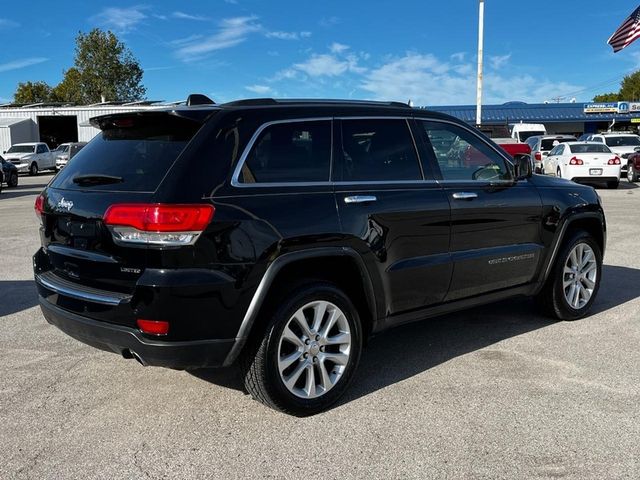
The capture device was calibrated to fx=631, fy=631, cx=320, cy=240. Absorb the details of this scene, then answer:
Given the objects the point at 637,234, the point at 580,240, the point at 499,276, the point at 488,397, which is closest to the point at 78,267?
the point at 488,397

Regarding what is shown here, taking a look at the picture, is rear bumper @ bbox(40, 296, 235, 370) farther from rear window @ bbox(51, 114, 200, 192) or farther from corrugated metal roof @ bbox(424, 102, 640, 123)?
corrugated metal roof @ bbox(424, 102, 640, 123)

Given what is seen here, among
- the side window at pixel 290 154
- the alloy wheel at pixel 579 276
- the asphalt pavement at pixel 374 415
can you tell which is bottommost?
the asphalt pavement at pixel 374 415

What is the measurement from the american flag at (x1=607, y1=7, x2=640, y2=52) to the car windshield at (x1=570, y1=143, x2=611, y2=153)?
7237 millimetres

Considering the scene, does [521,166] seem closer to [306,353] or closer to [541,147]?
[306,353]

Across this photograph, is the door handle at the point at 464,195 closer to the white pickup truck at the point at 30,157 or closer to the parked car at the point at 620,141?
the parked car at the point at 620,141

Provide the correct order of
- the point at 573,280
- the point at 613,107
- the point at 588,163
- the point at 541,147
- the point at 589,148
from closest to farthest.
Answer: the point at 573,280
the point at 588,163
the point at 589,148
the point at 541,147
the point at 613,107

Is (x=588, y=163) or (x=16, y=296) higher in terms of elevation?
(x=588, y=163)

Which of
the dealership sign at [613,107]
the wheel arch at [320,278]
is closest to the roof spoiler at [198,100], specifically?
the wheel arch at [320,278]

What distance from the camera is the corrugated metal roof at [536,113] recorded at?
57.2 metres

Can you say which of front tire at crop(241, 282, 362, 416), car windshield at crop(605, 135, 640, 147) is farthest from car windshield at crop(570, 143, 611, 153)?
front tire at crop(241, 282, 362, 416)

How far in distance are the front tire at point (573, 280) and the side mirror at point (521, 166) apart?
864 mm

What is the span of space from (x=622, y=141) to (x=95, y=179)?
26762 mm

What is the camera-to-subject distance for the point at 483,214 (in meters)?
4.79

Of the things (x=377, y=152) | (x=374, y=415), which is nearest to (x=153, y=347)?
(x=374, y=415)
